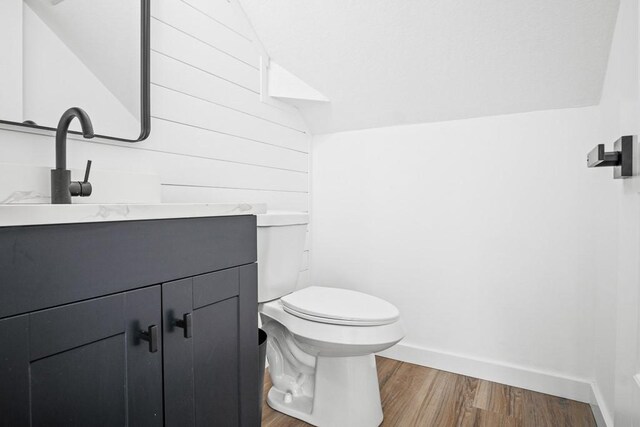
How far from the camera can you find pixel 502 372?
5.99ft

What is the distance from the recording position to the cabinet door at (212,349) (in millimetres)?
860

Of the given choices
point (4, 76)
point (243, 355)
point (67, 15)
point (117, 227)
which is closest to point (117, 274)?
→ point (117, 227)

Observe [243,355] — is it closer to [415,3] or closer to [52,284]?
[52,284]

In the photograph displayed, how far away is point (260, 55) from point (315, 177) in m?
0.78

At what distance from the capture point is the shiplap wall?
4.17 ft

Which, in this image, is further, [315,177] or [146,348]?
[315,177]

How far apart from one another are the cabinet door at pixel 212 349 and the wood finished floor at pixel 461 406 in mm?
590

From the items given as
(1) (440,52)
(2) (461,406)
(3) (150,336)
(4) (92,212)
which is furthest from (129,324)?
(1) (440,52)

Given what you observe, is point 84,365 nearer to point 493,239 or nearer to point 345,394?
point 345,394

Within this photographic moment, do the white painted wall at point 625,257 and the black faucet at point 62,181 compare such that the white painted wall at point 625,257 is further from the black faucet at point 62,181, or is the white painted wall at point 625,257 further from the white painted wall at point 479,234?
the black faucet at point 62,181

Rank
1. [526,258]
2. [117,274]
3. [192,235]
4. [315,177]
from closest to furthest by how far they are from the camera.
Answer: [117,274] < [192,235] < [526,258] < [315,177]

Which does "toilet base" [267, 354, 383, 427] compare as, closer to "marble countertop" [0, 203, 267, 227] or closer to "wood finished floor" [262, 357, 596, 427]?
"wood finished floor" [262, 357, 596, 427]

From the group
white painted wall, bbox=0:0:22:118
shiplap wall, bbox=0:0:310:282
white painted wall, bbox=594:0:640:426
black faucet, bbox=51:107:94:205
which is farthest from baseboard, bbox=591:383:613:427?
white painted wall, bbox=0:0:22:118

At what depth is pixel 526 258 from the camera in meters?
1.78
